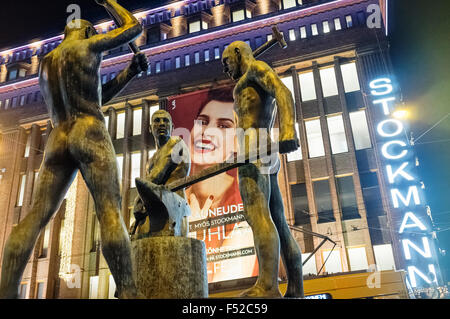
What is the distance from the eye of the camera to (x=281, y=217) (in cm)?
411

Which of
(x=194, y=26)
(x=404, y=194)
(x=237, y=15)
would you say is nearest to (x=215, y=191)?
(x=404, y=194)

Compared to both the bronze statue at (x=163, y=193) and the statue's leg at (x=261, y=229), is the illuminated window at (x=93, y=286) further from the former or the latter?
the statue's leg at (x=261, y=229)

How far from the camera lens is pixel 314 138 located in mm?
24031

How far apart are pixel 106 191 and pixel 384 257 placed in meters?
20.0

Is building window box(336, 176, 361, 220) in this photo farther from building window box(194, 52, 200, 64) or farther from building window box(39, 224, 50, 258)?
building window box(39, 224, 50, 258)

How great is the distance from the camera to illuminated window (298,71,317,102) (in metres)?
25.0

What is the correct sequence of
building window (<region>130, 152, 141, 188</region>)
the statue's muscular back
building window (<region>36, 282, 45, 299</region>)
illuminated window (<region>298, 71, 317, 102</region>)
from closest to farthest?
the statue's muscular back → illuminated window (<region>298, 71, 317, 102</region>) → building window (<region>36, 282, 45, 299</region>) → building window (<region>130, 152, 141, 188</region>)

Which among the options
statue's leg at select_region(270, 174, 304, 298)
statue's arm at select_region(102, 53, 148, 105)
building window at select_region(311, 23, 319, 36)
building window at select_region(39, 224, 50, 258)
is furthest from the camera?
building window at select_region(39, 224, 50, 258)

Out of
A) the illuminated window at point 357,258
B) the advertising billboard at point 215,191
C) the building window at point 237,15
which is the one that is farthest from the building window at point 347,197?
the building window at point 237,15

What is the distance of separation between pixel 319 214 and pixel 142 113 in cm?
1404

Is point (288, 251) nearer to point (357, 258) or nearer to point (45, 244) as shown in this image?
point (357, 258)

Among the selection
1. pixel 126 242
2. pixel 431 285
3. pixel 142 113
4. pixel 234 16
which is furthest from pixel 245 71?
pixel 234 16

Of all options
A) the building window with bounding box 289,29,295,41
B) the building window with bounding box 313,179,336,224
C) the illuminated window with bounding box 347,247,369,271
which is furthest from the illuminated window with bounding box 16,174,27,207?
the illuminated window with bounding box 347,247,369,271

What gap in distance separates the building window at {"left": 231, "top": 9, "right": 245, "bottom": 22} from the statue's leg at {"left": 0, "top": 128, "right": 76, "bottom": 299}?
2725 centimetres
